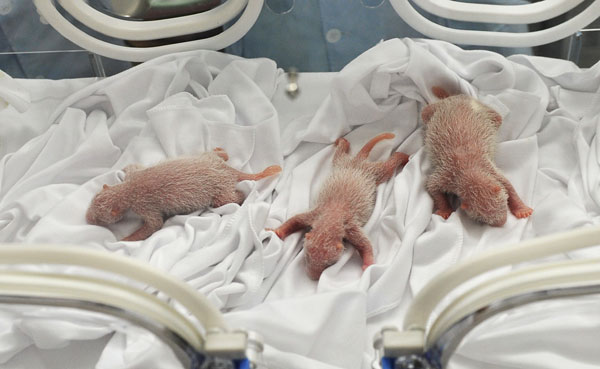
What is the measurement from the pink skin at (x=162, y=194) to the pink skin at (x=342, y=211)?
0.15 meters

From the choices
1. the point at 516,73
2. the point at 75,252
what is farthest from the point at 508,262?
the point at 516,73

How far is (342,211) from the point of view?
3.55ft

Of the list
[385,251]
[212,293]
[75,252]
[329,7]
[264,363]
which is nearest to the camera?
[75,252]

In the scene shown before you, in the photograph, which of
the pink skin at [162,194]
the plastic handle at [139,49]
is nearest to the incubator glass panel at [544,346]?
the pink skin at [162,194]

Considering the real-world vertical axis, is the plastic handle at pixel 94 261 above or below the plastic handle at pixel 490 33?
above

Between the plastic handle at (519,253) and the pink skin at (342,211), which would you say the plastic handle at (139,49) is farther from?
the plastic handle at (519,253)

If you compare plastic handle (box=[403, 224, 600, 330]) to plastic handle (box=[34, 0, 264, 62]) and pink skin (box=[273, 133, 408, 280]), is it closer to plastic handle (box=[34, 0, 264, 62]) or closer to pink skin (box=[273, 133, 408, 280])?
pink skin (box=[273, 133, 408, 280])

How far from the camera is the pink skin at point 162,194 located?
3.66 feet

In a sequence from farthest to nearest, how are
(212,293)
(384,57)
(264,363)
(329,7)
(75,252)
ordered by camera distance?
(329,7), (384,57), (212,293), (264,363), (75,252)

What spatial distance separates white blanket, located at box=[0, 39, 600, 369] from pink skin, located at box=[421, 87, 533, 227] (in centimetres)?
3

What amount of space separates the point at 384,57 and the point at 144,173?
55 centimetres

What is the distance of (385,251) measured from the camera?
109 cm

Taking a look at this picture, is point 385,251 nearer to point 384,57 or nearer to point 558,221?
point 558,221

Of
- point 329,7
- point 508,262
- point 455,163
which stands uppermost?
point 508,262
